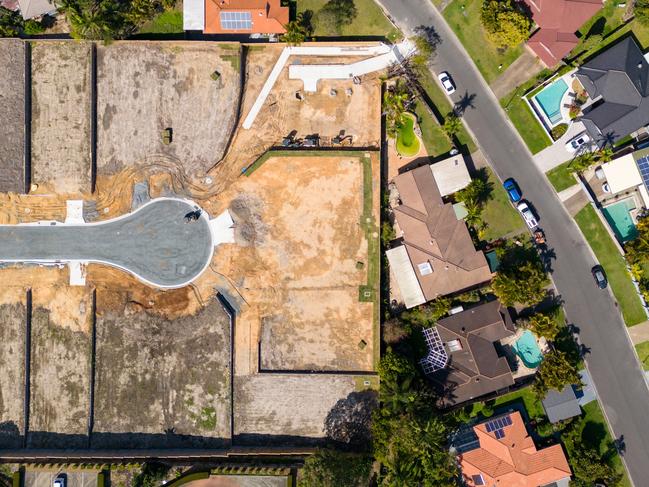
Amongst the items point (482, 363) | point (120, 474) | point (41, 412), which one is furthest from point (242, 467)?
point (482, 363)

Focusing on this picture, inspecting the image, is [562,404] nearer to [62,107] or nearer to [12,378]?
[12,378]

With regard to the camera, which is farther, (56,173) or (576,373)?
(56,173)

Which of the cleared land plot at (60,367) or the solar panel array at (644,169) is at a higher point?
the solar panel array at (644,169)

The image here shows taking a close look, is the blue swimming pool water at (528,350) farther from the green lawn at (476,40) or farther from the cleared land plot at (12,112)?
the cleared land plot at (12,112)

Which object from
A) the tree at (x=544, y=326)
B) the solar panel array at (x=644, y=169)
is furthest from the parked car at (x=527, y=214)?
the solar panel array at (x=644, y=169)

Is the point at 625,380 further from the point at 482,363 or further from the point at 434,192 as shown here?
the point at 434,192

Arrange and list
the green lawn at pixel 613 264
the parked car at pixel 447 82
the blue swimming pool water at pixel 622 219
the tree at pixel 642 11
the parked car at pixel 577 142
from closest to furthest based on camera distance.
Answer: the tree at pixel 642 11 < the parked car at pixel 577 142 < the parked car at pixel 447 82 < the blue swimming pool water at pixel 622 219 < the green lawn at pixel 613 264

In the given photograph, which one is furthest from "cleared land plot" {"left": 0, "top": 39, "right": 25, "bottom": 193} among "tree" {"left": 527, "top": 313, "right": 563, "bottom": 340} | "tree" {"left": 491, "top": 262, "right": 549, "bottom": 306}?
"tree" {"left": 527, "top": 313, "right": 563, "bottom": 340}
